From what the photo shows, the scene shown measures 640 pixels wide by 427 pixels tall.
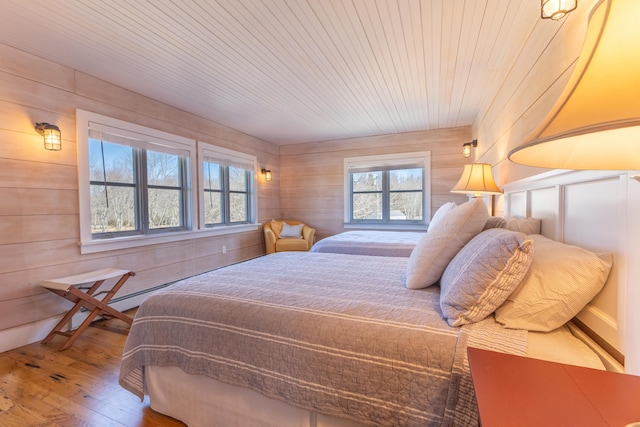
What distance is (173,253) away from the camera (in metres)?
3.61

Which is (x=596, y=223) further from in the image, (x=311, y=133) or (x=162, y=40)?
(x=311, y=133)

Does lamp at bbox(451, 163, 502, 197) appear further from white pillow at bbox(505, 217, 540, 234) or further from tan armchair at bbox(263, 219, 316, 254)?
tan armchair at bbox(263, 219, 316, 254)

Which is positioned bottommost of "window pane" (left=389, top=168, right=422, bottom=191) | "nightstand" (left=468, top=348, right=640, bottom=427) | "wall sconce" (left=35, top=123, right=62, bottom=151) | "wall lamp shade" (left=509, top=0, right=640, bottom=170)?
"nightstand" (left=468, top=348, right=640, bottom=427)

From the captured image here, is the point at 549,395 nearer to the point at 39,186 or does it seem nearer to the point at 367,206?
the point at 39,186

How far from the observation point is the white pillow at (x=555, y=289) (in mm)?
957

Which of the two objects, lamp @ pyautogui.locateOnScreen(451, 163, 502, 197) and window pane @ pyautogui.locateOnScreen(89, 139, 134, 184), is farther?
window pane @ pyautogui.locateOnScreen(89, 139, 134, 184)

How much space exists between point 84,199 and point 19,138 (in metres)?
0.65

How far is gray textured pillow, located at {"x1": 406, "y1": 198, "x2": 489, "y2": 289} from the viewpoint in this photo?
53.9 inches

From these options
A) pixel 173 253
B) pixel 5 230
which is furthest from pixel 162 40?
pixel 173 253

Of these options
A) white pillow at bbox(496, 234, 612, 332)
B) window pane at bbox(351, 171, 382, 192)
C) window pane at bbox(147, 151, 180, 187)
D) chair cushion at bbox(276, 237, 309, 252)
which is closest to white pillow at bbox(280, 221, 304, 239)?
chair cushion at bbox(276, 237, 309, 252)

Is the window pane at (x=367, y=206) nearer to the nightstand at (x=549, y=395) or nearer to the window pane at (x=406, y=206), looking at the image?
the window pane at (x=406, y=206)

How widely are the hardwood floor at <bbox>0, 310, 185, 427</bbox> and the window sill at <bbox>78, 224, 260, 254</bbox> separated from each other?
0.84 m

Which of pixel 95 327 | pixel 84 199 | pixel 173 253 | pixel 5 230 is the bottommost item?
pixel 95 327

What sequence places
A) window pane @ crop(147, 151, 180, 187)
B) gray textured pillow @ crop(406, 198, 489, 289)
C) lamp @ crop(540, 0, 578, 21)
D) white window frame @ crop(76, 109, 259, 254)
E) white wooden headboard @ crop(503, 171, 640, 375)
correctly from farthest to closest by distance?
window pane @ crop(147, 151, 180, 187)
white window frame @ crop(76, 109, 259, 254)
gray textured pillow @ crop(406, 198, 489, 289)
lamp @ crop(540, 0, 578, 21)
white wooden headboard @ crop(503, 171, 640, 375)
